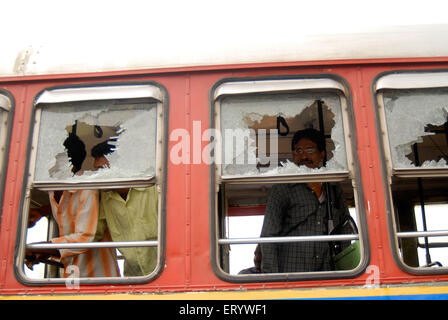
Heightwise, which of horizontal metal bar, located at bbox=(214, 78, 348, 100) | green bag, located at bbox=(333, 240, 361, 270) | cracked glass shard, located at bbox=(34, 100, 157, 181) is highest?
horizontal metal bar, located at bbox=(214, 78, 348, 100)

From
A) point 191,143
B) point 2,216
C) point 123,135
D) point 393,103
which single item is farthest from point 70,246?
point 393,103

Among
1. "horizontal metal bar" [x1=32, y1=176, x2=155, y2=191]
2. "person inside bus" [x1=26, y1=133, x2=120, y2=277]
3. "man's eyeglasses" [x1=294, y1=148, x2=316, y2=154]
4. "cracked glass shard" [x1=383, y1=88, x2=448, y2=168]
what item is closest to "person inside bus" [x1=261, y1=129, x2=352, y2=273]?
"man's eyeglasses" [x1=294, y1=148, x2=316, y2=154]

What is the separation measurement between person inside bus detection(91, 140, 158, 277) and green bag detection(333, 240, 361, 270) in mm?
1145

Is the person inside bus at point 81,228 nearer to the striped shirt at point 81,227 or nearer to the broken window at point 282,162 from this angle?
the striped shirt at point 81,227

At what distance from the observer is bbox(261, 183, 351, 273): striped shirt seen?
2963mm

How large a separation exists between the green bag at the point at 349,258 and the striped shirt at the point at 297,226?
0.05m

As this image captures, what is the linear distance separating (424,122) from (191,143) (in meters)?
1.36

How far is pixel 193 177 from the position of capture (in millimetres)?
2730

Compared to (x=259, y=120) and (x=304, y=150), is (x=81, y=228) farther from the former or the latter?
(x=304, y=150)

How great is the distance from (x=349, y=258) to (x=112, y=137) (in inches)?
63.8

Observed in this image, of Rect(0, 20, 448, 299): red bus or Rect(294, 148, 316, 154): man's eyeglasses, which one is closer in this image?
Rect(0, 20, 448, 299): red bus

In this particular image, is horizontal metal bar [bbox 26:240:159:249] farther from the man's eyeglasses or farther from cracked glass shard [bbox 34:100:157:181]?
the man's eyeglasses

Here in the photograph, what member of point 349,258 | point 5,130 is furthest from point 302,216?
point 5,130
